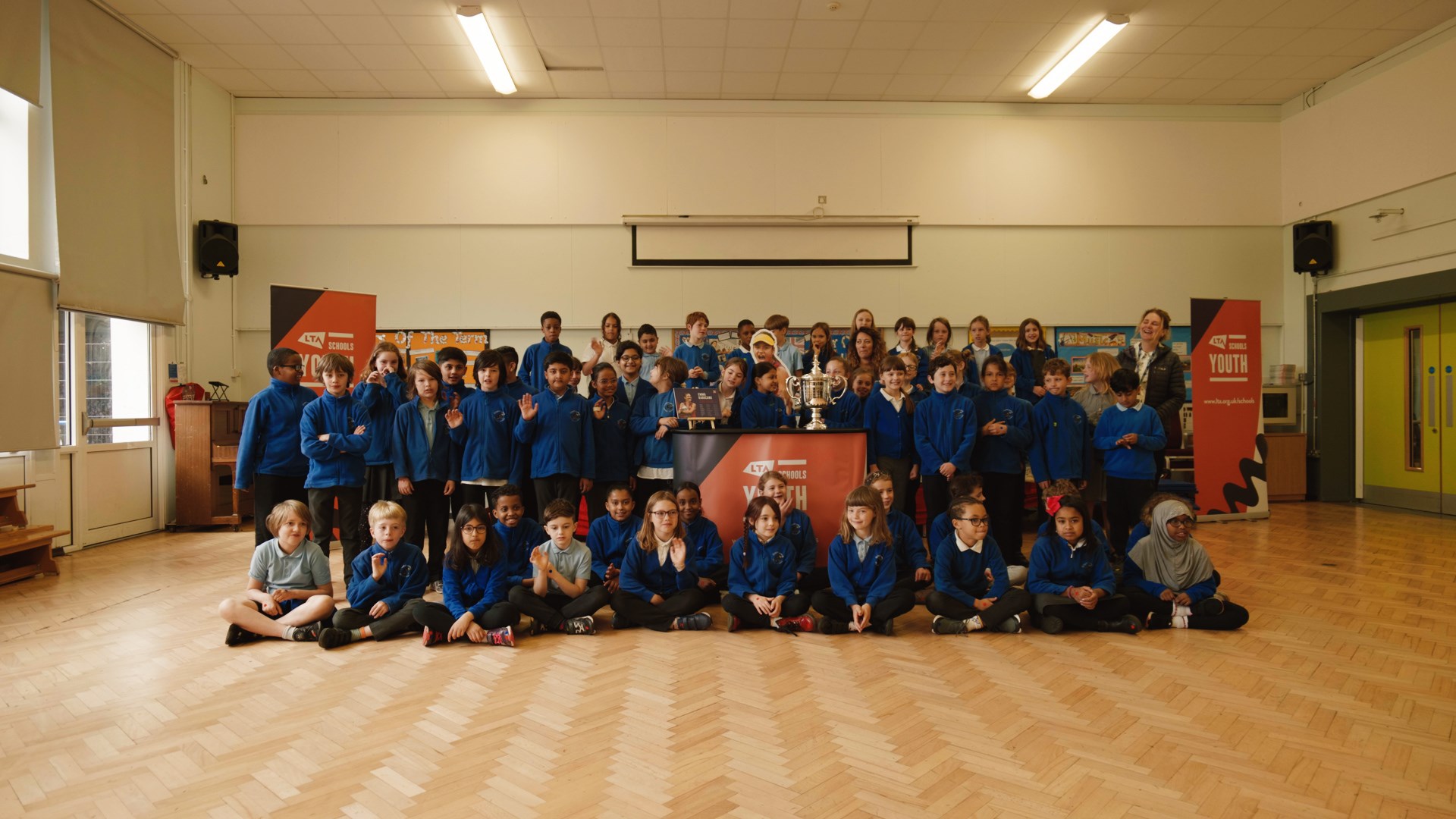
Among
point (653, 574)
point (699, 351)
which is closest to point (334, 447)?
point (653, 574)

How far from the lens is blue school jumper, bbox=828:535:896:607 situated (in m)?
4.09

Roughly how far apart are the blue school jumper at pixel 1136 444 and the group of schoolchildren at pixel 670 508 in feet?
0.05

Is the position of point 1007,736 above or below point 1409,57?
below

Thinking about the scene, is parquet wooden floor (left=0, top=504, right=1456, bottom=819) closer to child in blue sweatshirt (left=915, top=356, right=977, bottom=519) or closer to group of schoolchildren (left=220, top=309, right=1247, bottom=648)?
group of schoolchildren (left=220, top=309, right=1247, bottom=648)

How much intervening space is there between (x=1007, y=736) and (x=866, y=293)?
6860mm

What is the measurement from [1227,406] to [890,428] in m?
4.46

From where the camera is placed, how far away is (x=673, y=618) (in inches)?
162

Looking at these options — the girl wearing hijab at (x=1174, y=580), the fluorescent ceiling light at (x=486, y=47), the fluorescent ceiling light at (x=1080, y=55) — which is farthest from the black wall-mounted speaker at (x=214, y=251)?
the fluorescent ceiling light at (x=1080, y=55)

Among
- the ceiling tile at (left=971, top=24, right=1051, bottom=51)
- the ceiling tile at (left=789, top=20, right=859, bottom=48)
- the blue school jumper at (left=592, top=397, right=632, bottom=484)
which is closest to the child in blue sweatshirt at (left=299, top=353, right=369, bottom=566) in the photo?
the blue school jumper at (left=592, top=397, right=632, bottom=484)

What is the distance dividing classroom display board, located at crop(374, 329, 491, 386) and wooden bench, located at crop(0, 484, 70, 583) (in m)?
3.67

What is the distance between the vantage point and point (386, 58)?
7949 millimetres

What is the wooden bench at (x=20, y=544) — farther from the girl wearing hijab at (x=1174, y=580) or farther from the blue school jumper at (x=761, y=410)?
the girl wearing hijab at (x=1174, y=580)

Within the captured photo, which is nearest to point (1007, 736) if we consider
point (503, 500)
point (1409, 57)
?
point (503, 500)

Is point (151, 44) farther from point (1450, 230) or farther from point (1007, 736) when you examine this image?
point (1450, 230)
